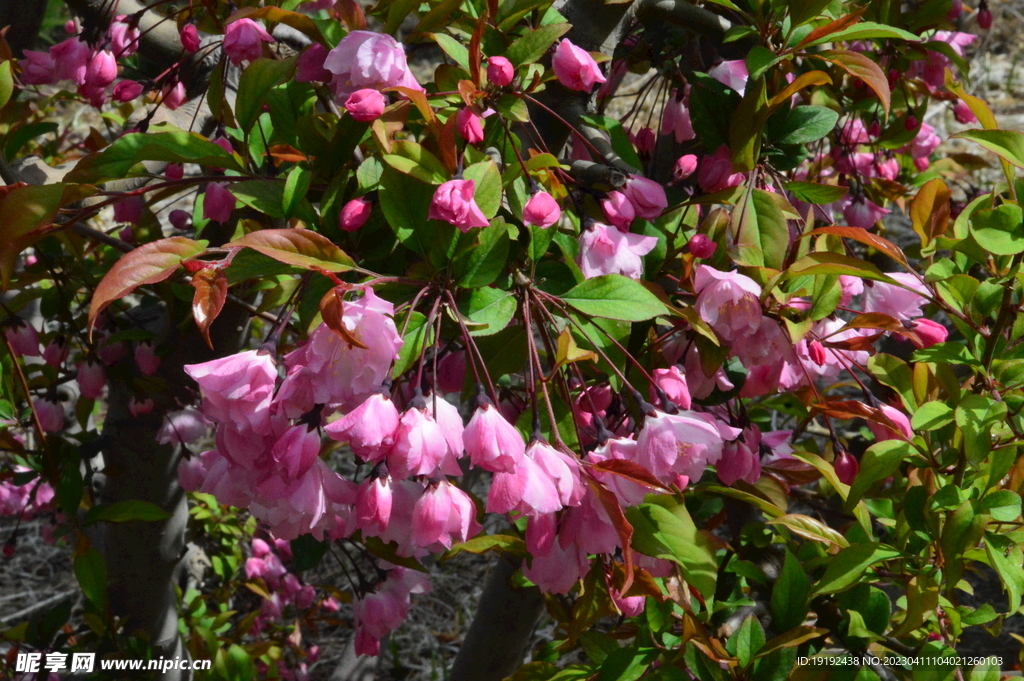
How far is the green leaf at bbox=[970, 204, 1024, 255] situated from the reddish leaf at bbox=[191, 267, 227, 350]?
65 cm

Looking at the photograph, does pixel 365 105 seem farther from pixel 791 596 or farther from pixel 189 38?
pixel 791 596

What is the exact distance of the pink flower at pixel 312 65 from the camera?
78 cm

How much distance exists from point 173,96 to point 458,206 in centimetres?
80

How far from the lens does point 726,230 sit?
83cm

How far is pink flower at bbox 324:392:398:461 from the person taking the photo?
0.56m

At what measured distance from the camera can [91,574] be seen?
1.01 metres

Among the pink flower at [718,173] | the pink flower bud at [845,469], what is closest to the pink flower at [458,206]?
the pink flower at [718,173]

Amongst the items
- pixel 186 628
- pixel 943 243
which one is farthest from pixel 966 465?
pixel 186 628

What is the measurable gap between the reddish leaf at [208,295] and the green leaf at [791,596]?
2.12 feet

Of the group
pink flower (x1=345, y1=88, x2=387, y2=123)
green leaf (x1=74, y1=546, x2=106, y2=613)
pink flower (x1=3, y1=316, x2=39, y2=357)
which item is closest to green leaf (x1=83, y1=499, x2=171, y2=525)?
green leaf (x1=74, y1=546, x2=106, y2=613)

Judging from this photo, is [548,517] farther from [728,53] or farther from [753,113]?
[728,53]

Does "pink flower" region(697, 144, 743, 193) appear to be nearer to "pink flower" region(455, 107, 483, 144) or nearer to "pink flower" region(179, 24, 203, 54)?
"pink flower" region(455, 107, 483, 144)

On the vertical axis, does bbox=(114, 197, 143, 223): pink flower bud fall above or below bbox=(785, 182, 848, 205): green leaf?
below

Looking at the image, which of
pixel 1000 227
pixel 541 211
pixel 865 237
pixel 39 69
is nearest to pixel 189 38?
pixel 39 69
